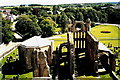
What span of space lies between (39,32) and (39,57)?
162ft

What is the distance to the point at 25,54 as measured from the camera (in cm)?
3806

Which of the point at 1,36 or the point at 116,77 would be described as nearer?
the point at 116,77

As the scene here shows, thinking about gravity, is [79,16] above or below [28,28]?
above

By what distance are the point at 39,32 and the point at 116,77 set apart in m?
43.1

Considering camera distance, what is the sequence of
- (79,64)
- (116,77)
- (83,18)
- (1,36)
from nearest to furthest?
(116,77) → (79,64) → (1,36) → (83,18)

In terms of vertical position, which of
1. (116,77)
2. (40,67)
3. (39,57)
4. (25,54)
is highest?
(39,57)

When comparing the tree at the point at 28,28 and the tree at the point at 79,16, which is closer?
the tree at the point at 28,28

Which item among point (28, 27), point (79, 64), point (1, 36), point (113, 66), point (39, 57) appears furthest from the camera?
point (28, 27)

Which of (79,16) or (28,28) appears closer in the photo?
(28,28)

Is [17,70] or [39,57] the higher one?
[39,57]

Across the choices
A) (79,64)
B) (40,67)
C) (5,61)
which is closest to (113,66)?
(79,64)

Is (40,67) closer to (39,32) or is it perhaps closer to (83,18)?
(39,32)

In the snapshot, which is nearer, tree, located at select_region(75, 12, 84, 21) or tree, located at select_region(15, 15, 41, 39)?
tree, located at select_region(15, 15, 41, 39)

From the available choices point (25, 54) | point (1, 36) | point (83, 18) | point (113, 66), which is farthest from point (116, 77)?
point (83, 18)
